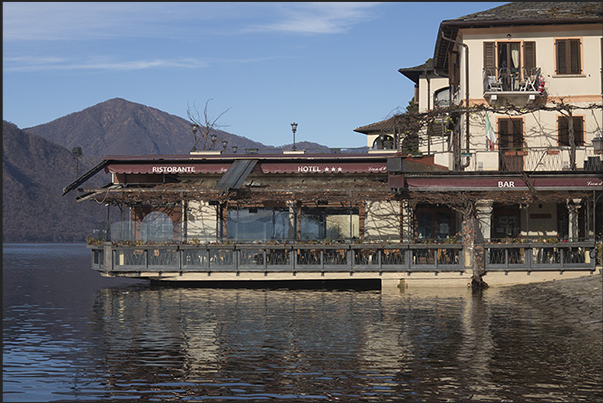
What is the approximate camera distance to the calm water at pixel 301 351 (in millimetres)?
13516

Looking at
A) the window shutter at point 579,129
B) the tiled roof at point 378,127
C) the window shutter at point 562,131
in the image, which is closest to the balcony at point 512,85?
the window shutter at point 562,131

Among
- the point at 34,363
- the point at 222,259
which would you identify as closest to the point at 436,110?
the point at 222,259

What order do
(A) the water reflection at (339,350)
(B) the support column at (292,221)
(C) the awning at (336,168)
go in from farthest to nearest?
(B) the support column at (292,221) → (C) the awning at (336,168) → (A) the water reflection at (339,350)

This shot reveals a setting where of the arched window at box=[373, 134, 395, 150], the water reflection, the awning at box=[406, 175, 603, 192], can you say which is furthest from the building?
the arched window at box=[373, 134, 395, 150]

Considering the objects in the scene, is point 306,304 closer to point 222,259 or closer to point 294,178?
point 222,259

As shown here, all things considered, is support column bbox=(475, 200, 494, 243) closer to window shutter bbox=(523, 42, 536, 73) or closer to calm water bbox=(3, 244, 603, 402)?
window shutter bbox=(523, 42, 536, 73)

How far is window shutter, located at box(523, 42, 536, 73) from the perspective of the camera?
35.4 meters

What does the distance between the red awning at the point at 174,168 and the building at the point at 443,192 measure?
0.09 meters

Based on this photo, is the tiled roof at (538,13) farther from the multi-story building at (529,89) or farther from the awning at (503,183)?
the awning at (503,183)

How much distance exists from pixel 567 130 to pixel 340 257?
476 inches

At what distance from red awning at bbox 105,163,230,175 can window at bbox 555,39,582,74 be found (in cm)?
1635

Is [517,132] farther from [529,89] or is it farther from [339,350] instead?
[339,350]

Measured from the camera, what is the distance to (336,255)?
32.4 metres

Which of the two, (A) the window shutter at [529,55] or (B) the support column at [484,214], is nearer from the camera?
(B) the support column at [484,214]
